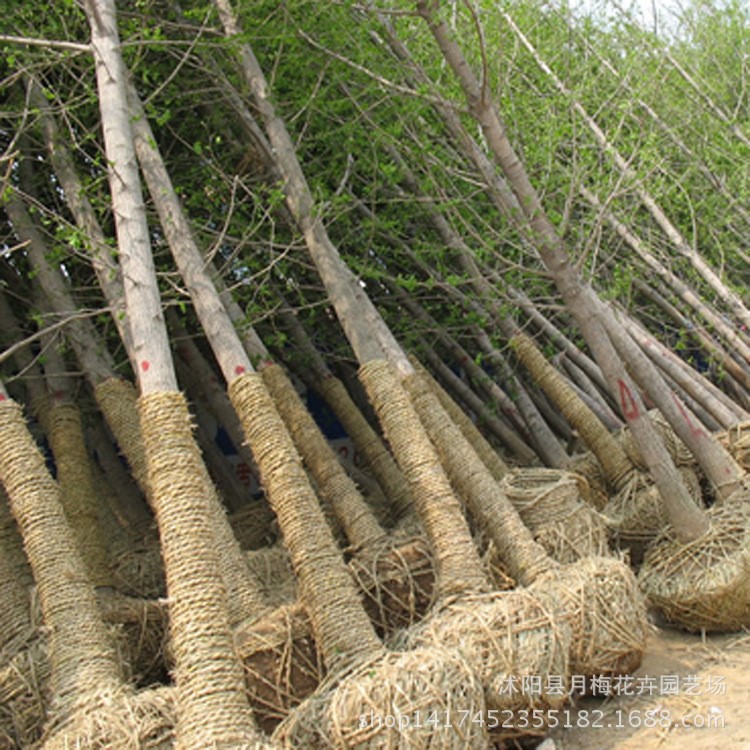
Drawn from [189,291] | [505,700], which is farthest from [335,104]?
[505,700]

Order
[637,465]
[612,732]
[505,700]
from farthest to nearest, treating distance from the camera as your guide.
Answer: [637,465] < [612,732] < [505,700]

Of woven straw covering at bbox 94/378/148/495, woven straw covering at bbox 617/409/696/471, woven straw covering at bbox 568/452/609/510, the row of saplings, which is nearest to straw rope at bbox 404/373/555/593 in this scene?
the row of saplings

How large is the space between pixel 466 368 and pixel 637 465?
198 cm

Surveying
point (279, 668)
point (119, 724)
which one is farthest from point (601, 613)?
point (119, 724)

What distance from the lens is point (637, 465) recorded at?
18.9ft

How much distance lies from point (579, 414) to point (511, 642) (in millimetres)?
2736

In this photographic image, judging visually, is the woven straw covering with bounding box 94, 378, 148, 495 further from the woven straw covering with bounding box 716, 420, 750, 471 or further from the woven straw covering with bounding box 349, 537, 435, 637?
the woven straw covering with bounding box 716, 420, 750, 471

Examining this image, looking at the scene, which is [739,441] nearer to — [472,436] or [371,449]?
[472,436]

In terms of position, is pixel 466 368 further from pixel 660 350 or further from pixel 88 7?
pixel 88 7

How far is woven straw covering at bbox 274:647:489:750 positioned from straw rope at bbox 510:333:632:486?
9.52ft

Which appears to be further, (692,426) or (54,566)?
(692,426)

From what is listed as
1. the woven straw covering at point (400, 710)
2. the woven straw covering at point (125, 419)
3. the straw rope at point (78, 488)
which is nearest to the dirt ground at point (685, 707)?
the woven straw covering at point (400, 710)

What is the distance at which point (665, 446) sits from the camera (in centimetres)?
552

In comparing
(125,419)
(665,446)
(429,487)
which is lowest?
(665,446)
